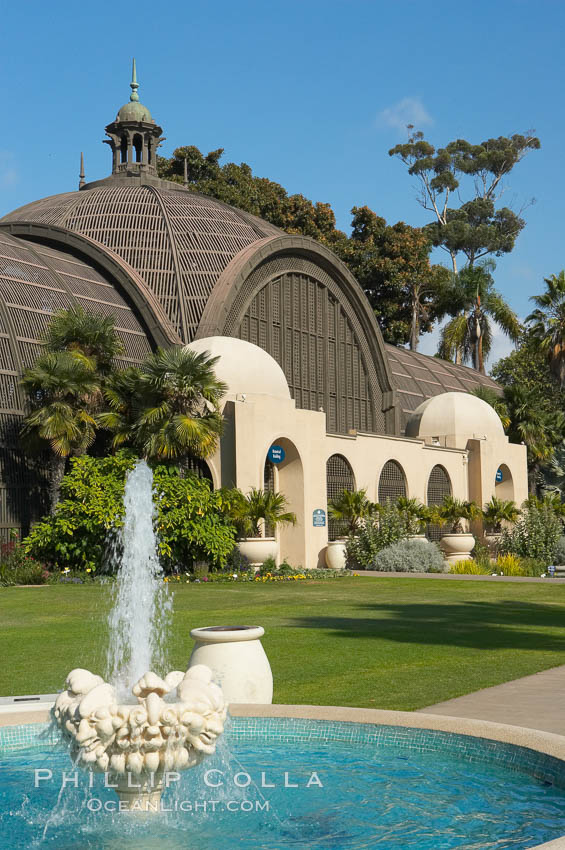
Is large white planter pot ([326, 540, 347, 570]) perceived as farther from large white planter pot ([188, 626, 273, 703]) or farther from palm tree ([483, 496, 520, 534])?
large white planter pot ([188, 626, 273, 703])

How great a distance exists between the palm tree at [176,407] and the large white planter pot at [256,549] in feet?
8.72

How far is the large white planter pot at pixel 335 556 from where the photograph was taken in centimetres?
2927

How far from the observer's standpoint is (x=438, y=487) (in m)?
37.2

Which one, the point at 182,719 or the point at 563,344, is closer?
the point at 182,719

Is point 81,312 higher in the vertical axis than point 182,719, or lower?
higher

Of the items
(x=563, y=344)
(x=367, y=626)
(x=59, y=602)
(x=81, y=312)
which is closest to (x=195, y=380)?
(x=81, y=312)

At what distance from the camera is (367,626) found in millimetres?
15789

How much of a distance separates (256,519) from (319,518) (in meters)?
3.56

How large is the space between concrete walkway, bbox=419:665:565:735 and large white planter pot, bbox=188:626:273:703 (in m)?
1.56

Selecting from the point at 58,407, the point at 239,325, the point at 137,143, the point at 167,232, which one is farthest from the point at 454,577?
the point at 137,143

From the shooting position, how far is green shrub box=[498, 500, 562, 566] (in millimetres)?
33844

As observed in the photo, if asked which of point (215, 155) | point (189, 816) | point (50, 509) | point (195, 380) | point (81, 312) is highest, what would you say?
point (215, 155)

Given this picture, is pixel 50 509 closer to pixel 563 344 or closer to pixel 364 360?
pixel 364 360

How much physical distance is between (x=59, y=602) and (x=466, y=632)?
8520 mm
